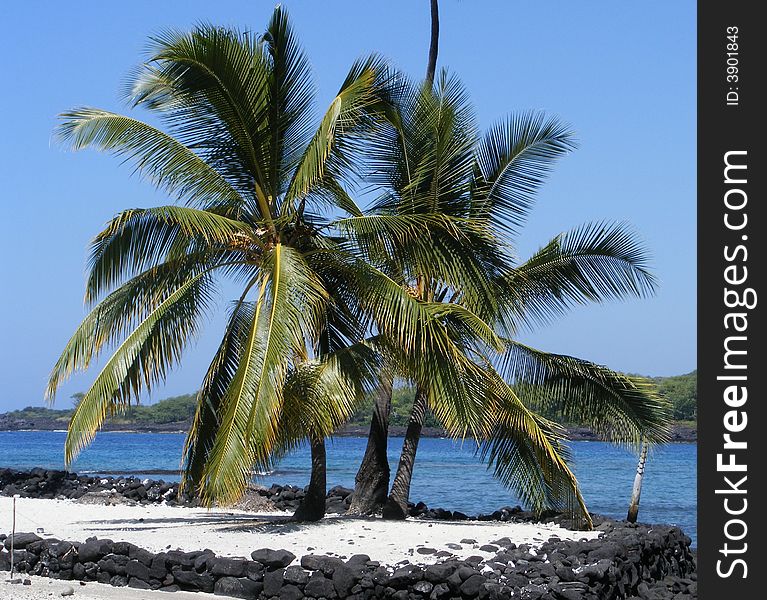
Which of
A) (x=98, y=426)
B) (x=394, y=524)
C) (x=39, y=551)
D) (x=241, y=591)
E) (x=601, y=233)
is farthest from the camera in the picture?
(x=601, y=233)

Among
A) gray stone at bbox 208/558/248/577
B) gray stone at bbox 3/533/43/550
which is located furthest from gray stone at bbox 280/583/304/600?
gray stone at bbox 3/533/43/550

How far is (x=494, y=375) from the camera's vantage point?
559 inches

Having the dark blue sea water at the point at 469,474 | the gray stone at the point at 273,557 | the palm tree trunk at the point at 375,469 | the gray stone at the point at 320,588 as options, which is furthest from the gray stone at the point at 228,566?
the dark blue sea water at the point at 469,474

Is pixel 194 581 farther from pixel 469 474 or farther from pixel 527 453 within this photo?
pixel 469 474

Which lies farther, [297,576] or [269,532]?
[269,532]

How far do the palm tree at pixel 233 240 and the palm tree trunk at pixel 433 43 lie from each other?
Result: 235 cm

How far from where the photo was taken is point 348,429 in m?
85.6

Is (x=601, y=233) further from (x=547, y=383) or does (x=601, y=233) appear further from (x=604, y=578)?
(x=604, y=578)

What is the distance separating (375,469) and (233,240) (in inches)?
184

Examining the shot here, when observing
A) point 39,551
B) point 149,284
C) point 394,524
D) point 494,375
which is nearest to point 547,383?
point 494,375

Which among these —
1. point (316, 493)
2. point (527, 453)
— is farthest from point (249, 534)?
point (527, 453)

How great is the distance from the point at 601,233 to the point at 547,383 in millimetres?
2454

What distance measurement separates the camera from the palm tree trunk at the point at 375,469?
1586 centimetres

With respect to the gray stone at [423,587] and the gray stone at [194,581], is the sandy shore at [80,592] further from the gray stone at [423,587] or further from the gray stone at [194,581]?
the gray stone at [423,587]
